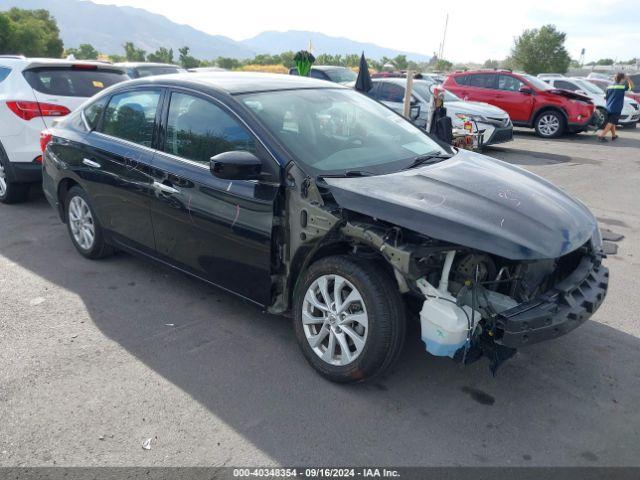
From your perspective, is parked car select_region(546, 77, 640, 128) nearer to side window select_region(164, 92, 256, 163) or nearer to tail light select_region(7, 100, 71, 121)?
tail light select_region(7, 100, 71, 121)

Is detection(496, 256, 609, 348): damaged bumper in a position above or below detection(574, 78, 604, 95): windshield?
below

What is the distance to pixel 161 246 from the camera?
4.12 metres

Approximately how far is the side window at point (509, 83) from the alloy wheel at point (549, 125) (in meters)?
1.11

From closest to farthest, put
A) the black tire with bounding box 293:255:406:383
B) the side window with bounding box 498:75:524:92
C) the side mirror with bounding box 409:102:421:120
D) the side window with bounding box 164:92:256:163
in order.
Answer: the black tire with bounding box 293:255:406:383 → the side window with bounding box 164:92:256:163 → the side mirror with bounding box 409:102:421:120 → the side window with bounding box 498:75:524:92

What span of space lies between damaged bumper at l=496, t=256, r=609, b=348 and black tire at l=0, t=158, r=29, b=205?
620 cm

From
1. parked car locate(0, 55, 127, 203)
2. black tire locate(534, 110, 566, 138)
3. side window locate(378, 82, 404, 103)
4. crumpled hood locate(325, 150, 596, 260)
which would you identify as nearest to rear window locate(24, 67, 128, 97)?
parked car locate(0, 55, 127, 203)

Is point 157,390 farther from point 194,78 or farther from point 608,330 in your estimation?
point 608,330

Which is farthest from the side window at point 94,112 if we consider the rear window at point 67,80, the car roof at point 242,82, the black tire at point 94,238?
the rear window at point 67,80

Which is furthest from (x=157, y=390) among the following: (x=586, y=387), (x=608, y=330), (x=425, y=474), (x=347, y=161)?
(x=608, y=330)

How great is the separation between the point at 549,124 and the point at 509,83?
62.5 inches

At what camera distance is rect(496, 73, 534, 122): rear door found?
14609 millimetres

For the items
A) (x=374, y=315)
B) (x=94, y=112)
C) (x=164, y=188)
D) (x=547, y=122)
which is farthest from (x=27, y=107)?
(x=547, y=122)

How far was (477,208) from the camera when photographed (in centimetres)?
290

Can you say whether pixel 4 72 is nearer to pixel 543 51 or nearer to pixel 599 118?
pixel 599 118
